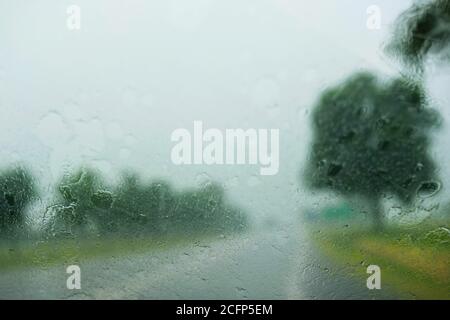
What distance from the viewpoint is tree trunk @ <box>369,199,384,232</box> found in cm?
169

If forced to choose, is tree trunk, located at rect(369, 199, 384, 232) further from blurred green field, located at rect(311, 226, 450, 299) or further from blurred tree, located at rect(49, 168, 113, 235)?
blurred tree, located at rect(49, 168, 113, 235)

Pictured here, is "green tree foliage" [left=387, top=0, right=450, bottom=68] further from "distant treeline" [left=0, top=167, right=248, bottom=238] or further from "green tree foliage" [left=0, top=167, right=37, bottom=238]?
"green tree foliage" [left=0, top=167, right=37, bottom=238]

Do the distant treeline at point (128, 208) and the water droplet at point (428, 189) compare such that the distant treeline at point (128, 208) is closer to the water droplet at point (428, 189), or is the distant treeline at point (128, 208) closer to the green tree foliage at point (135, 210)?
the green tree foliage at point (135, 210)

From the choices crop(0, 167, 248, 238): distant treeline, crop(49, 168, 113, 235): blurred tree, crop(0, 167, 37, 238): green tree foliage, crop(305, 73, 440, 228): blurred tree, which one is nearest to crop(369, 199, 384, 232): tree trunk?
crop(305, 73, 440, 228): blurred tree

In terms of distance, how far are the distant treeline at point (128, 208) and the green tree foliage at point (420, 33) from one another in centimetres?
86

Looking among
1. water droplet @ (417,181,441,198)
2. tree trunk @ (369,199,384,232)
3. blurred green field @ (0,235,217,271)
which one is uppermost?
water droplet @ (417,181,441,198)

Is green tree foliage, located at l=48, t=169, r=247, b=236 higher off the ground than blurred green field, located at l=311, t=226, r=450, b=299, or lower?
higher

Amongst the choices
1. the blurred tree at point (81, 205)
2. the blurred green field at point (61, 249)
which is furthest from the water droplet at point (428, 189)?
the blurred tree at point (81, 205)

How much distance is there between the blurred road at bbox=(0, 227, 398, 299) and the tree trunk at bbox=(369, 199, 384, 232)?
21 centimetres

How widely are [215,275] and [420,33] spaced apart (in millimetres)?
1191

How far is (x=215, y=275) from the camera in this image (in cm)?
171
